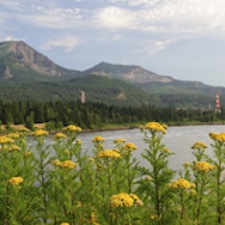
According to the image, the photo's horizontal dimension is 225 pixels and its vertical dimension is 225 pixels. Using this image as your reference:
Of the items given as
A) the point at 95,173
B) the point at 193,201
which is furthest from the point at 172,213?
the point at 95,173

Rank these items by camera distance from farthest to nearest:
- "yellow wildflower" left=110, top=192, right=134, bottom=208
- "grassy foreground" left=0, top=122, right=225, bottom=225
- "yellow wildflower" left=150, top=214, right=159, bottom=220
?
"yellow wildflower" left=150, top=214, right=159, bottom=220, "grassy foreground" left=0, top=122, right=225, bottom=225, "yellow wildflower" left=110, top=192, right=134, bottom=208

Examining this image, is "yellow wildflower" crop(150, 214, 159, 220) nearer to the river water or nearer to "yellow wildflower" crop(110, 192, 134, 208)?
"yellow wildflower" crop(110, 192, 134, 208)

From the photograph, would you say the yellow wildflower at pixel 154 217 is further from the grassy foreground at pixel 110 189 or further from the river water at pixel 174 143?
the river water at pixel 174 143

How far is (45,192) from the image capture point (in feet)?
50.5

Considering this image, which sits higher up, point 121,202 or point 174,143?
point 121,202

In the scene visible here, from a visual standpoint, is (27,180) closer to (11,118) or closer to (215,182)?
(215,182)

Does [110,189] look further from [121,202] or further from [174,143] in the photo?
[174,143]

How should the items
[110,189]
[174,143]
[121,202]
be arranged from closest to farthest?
[121,202], [110,189], [174,143]

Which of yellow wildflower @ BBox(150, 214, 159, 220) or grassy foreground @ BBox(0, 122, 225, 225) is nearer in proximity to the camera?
grassy foreground @ BBox(0, 122, 225, 225)

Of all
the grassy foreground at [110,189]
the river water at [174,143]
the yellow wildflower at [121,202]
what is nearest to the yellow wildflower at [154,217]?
the grassy foreground at [110,189]

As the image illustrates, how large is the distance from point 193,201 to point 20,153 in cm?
782

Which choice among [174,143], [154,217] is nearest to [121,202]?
[154,217]

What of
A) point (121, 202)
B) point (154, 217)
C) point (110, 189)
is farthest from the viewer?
point (154, 217)

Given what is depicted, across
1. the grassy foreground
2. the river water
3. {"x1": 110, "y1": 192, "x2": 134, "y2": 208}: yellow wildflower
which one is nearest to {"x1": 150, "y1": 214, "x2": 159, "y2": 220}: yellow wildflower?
the grassy foreground
